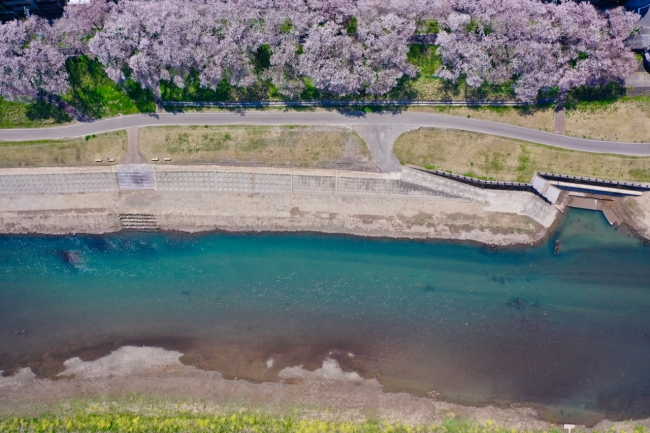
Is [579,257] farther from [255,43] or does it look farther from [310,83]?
[255,43]

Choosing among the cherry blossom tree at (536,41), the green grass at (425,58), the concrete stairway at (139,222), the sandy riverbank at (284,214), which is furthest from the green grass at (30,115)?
the cherry blossom tree at (536,41)

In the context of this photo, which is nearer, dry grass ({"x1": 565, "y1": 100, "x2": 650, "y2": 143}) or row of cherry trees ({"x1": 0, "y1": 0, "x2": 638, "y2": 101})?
row of cherry trees ({"x1": 0, "y1": 0, "x2": 638, "y2": 101})

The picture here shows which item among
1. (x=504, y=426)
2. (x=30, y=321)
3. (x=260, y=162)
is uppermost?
(x=260, y=162)

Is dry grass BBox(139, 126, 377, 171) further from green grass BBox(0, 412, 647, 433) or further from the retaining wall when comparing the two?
green grass BBox(0, 412, 647, 433)

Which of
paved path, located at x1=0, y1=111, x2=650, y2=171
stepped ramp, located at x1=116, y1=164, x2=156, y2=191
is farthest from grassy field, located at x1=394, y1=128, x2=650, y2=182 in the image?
stepped ramp, located at x1=116, y1=164, x2=156, y2=191

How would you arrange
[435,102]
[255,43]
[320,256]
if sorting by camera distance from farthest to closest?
[320,256] → [435,102] → [255,43]

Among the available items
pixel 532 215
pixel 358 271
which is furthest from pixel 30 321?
pixel 532 215

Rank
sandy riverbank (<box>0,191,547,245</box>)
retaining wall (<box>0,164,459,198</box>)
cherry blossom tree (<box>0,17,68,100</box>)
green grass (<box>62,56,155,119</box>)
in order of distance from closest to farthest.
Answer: cherry blossom tree (<box>0,17,68,100</box>)
green grass (<box>62,56,155,119</box>)
retaining wall (<box>0,164,459,198</box>)
sandy riverbank (<box>0,191,547,245</box>)

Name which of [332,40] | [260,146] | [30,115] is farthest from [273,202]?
[30,115]
